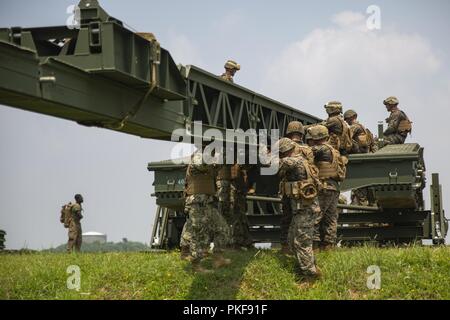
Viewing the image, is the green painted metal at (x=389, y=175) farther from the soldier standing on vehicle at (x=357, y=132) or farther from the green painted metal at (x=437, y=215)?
the green painted metal at (x=437, y=215)

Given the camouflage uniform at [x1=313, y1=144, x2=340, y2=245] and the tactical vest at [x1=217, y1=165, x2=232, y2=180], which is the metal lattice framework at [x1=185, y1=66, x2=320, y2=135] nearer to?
the tactical vest at [x1=217, y1=165, x2=232, y2=180]

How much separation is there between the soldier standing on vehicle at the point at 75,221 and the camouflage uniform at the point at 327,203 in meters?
10.6

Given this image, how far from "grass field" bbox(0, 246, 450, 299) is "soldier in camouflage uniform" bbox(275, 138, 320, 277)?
1.12 feet

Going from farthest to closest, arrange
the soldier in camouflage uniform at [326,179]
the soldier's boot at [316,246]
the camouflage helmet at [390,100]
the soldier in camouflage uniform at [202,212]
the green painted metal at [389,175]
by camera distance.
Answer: the camouflage helmet at [390,100] < the green painted metal at [389,175] < the soldier's boot at [316,246] < the soldier in camouflage uniform at [326,179] < the soldier in camouflage uniform at [202,212]

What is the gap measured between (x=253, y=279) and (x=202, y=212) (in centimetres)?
146

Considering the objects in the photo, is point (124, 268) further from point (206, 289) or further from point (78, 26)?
point (78, 26)

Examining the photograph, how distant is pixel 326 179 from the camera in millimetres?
12797

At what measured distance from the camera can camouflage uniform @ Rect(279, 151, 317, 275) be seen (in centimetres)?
1122

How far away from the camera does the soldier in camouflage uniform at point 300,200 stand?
442 inches

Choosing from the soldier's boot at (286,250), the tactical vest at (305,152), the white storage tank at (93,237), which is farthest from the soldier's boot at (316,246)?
the white storage tank at (93,237)

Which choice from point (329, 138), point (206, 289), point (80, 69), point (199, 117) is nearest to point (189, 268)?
point (206, 289)

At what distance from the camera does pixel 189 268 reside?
11867mm

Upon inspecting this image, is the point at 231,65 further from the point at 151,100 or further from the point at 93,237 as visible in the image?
the point at 93,237

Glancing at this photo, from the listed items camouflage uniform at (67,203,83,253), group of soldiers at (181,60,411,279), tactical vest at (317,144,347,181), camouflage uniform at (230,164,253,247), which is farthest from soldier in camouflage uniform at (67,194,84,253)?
tactical vest at (317,144,347,181)
